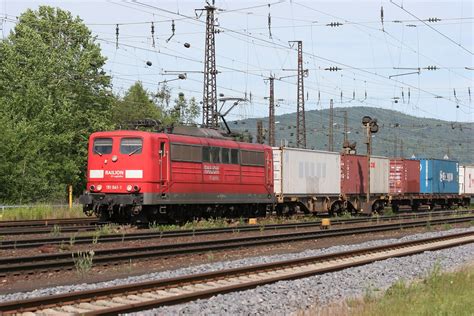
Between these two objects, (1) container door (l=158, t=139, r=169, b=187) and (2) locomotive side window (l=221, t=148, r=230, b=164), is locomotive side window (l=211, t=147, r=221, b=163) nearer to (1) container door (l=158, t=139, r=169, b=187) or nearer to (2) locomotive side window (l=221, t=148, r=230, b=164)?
(2) locomotive side window (l=221, t=148, r=230, b=164)

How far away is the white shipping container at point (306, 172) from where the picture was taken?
30391 millimetres

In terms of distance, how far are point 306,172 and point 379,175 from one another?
8.48 meters

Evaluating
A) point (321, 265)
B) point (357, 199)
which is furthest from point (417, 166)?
point (321, 265)

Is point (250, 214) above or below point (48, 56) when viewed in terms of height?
below

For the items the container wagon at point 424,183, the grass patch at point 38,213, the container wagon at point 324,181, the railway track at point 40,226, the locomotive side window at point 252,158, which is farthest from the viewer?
the container wagon at point 424,183


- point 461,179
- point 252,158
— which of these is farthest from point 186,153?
point 461,179

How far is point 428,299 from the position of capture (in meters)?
9.84

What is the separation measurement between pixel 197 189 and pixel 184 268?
415 inches

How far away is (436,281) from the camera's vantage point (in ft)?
38.5

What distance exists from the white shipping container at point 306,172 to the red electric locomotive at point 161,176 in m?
3.92

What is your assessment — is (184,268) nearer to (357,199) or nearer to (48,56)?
(357,199)

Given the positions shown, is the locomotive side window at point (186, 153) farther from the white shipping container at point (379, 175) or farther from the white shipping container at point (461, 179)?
the white shipping container at point (461, 179)

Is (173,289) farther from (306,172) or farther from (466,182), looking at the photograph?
(466,182)

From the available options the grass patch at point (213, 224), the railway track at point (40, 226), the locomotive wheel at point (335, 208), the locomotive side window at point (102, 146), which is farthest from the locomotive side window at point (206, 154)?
the locomotive wheel at point (335, 208)
